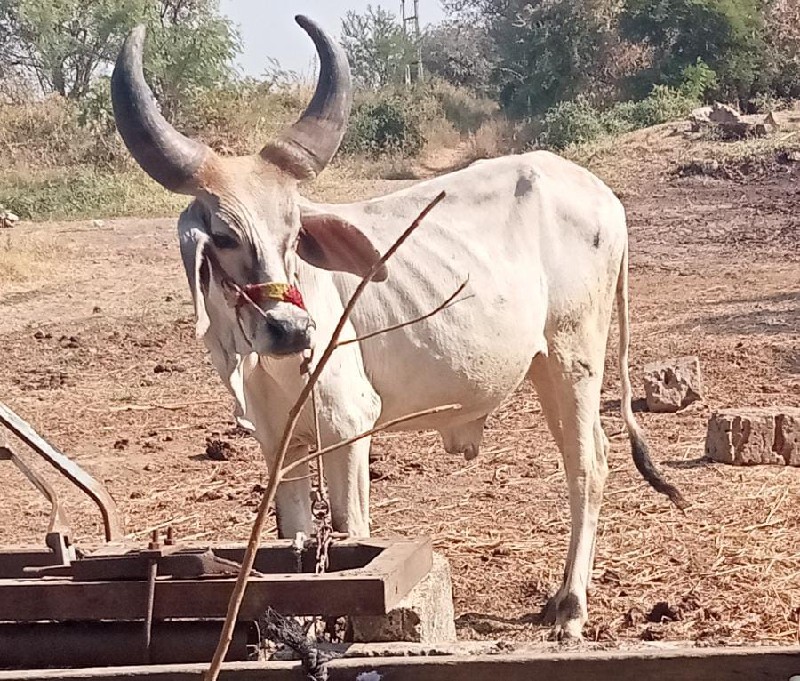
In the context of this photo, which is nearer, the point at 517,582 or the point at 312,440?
the point at 312,440

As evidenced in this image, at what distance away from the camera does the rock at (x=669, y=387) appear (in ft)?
26.9

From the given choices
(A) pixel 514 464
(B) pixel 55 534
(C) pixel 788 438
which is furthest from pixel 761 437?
(B) pixel 55 534

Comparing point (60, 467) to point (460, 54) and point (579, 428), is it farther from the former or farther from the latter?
point (460, 54)

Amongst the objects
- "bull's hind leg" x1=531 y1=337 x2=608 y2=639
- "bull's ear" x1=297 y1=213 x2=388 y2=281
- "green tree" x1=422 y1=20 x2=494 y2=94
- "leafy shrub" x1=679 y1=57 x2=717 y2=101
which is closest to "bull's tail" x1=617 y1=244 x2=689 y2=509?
"bull's hind leg" x1=531 y1=337 x2=608 y2=639

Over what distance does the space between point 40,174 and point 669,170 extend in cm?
1111

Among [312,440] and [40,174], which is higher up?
[40,174]

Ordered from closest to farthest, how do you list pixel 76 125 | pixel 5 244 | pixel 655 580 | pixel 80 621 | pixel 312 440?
pixel 80 621, pixel 312 440, pixel 655 580, pixel 5 244, pixel 76 125

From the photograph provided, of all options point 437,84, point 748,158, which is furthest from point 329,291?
point 437,84

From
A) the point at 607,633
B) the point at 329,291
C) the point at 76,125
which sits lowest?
the point at 607,633

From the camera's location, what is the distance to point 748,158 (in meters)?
21.1

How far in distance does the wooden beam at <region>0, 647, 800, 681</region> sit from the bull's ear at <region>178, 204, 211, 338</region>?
170 centimetres

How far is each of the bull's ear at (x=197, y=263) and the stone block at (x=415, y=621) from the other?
102 centimetres

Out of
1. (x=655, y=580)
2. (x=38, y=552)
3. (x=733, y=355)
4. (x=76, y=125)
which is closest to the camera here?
(x=38, y=552)

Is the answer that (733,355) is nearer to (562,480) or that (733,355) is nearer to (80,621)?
(562,480)
